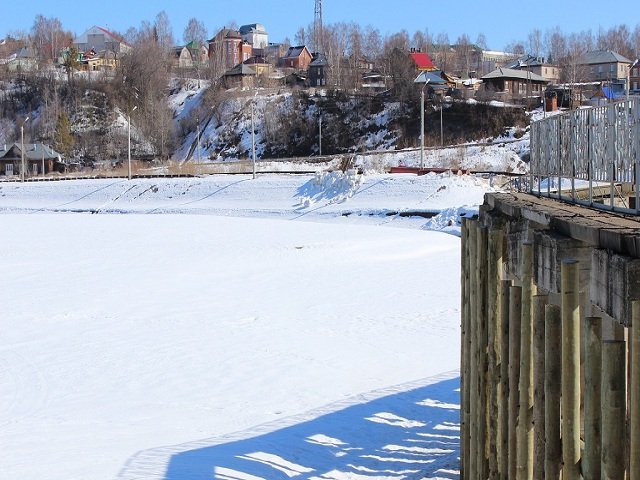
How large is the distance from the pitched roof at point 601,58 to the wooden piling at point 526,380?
120462mm

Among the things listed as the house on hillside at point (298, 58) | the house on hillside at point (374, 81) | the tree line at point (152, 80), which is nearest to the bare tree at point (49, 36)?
the tree line at point (152, 80)

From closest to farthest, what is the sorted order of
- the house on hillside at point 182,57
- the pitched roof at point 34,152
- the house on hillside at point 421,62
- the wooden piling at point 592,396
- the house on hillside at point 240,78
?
the wooden piling at point 592,396
the pitched roof at point 34,152
the house on hillside at point 421,62
the house on hillside at point 240,78
the house on hillside at point 182,57

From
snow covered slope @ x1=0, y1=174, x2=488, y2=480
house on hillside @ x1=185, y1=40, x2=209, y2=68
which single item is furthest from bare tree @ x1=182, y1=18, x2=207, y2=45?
snow covered slope @ x1=0, y1=174, x2=488, y2=480

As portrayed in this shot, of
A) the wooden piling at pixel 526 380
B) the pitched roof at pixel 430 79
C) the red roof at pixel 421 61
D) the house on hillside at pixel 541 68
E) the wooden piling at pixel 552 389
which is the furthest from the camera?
the house on hillside at pixel 541 68

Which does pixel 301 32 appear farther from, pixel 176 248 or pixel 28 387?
pixel 28 387

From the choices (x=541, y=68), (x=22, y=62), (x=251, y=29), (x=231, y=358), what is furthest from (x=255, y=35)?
(x=231, y=358)

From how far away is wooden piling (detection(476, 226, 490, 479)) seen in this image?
258 inches

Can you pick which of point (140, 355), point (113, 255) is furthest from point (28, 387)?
point (113, 255)

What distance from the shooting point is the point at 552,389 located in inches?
186

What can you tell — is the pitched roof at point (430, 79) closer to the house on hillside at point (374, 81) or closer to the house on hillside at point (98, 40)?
the house on hillside at point (374, 81)

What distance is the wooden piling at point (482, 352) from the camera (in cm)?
655

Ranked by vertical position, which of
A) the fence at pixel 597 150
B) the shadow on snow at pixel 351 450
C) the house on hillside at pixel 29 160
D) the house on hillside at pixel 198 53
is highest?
the house on hillside at pixel 198 53

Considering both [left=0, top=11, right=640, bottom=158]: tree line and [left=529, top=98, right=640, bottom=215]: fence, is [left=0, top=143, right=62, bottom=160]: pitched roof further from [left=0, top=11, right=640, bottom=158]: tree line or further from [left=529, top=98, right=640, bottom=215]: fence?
[left=529, top=98, right=640, bottom=215]: fence

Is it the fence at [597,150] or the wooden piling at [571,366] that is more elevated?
the fence at [597,150]
